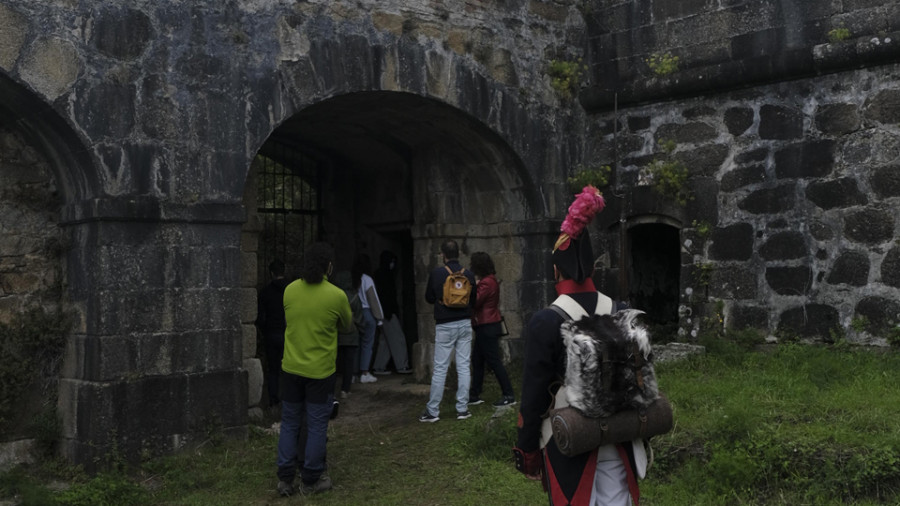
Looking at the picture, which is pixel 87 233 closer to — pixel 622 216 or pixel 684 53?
pixel 622 216

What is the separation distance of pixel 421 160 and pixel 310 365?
4577mm

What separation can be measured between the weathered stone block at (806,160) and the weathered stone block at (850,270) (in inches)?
29.7

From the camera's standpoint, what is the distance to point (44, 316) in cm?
661

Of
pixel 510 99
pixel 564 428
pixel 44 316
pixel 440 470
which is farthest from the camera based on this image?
pixel 510 99

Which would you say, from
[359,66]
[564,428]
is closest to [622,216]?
[359,66]

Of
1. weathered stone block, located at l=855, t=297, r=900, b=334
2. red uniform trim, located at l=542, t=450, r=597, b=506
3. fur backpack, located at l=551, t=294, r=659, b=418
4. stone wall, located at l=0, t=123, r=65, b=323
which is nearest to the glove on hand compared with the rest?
red uniform trim, located at l=542, t=450, r=597, b=506

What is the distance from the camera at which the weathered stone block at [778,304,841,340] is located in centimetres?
785

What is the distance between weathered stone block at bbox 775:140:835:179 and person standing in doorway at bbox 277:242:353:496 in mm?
4524

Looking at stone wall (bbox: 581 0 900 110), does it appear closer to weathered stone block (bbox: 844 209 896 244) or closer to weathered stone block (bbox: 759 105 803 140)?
weathered stone block (bbox: 759 105 803 140)

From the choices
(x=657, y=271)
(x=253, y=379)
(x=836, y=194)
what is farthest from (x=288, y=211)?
(x=836, y=194)

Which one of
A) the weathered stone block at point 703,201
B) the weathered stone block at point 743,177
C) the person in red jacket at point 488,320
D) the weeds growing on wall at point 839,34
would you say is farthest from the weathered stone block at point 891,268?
the person in red jacket at point 488,320

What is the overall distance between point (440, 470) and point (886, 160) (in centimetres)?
460

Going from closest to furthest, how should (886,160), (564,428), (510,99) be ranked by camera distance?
(564,428), (886,160), (510,99)

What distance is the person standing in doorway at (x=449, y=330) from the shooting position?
7387 millimetres
